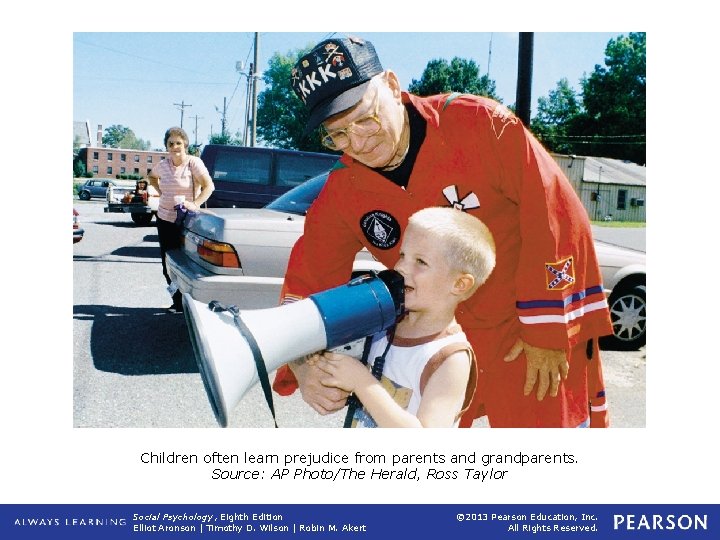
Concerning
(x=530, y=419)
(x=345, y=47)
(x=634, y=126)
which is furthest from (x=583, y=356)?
(x=345, y=47)

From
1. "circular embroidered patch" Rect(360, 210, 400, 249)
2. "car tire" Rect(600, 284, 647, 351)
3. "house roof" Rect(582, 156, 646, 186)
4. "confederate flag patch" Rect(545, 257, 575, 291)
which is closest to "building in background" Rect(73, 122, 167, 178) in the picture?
"circular embroidered patch" Rect(360, 210, 400, 249)

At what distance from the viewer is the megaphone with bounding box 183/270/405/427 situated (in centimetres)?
114

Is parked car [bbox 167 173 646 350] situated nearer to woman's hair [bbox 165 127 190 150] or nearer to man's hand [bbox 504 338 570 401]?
→ woman's hair [bbox 165 127 190 150]

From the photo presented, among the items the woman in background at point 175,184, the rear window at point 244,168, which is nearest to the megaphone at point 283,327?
the woman in background at point 175,184

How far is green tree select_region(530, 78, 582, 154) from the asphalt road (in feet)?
4.07

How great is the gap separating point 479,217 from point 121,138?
61.7 inches

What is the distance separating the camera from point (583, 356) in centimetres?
151

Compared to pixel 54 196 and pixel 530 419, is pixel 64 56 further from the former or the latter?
pixel 530 419

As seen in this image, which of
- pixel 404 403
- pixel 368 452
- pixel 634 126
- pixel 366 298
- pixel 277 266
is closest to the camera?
pixel 366 298

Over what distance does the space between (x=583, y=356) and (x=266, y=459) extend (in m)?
0.95

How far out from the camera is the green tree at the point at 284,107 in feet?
5.76

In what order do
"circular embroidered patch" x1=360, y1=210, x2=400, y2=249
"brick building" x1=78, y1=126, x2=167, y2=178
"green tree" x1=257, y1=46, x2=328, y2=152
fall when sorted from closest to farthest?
"circular embroidered patch" x1=360, y1=210, x2=400, y2=249, "green tree" x1=257, y1=46, x2=328, y2=152, "brick building" x1=78, y1=126, x2=167, y2=178

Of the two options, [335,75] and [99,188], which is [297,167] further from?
[335,75]

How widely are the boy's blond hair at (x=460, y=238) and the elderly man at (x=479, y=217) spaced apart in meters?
0.10
